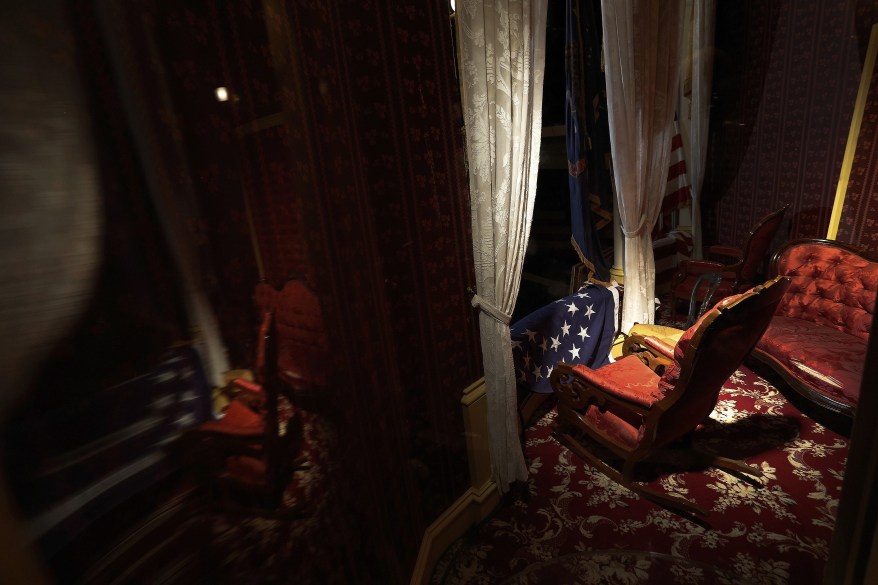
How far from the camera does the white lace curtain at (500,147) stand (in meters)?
1.34

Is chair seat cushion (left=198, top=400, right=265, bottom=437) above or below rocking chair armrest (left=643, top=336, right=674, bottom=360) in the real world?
above

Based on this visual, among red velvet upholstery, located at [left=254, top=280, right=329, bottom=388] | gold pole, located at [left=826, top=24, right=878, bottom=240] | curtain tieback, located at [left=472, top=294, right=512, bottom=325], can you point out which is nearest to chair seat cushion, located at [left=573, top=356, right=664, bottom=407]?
curtain tieback, located at [left=472, top=294, right=512, bottom=325]

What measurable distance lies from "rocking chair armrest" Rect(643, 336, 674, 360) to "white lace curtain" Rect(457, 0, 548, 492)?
0.89m

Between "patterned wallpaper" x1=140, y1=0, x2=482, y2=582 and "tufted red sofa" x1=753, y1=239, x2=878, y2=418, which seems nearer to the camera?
"patterned wallpaper" x1=140, y1=0, x2=482, y2=582

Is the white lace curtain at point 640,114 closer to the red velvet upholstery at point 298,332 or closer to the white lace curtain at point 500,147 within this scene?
the white lace curtain at point 500,147

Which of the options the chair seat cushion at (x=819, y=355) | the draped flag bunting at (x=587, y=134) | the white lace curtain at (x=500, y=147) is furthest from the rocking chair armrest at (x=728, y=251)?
the white lace curtain at (x=500, y=147)

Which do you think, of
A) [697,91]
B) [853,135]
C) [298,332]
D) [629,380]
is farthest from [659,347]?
[697,91]

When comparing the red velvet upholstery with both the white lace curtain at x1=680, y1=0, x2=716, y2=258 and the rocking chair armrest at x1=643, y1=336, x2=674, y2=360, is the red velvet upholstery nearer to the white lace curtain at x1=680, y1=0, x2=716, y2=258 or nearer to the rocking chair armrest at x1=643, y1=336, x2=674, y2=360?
the rocking chair armrest at x1=643, y1=336, x2=674, y2=360

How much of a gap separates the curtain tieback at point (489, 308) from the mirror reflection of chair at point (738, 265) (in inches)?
83.1

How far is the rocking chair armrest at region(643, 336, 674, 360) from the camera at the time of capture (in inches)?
79.4

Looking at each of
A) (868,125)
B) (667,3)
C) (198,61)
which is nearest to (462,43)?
(198,61)

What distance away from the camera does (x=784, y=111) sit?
3.39 meters

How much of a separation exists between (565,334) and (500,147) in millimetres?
1302

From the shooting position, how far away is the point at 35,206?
494 millimetres
